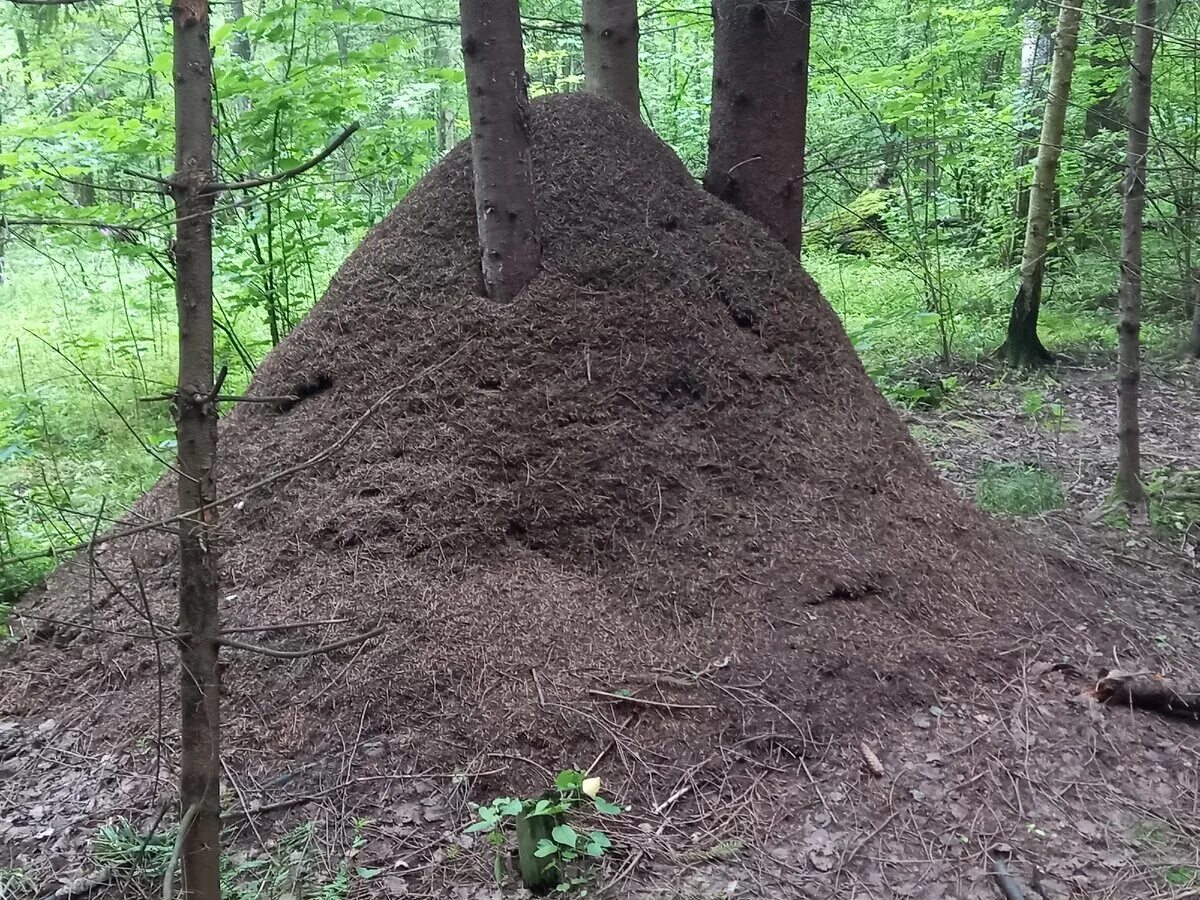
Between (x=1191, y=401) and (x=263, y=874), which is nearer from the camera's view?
(x=263, y=874)

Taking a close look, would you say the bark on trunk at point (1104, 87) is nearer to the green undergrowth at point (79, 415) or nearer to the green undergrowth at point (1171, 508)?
the green undergrowth at point (1171, 508)

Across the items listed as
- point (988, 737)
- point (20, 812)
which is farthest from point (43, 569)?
point (988, 737)

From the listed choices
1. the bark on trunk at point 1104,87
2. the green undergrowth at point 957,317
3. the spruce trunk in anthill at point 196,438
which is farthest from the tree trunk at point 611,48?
the bark on trunk at point 1104,87

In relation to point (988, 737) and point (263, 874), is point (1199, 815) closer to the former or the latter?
point (988, 737)

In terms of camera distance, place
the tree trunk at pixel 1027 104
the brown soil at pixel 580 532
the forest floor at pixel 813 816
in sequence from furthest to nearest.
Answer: the tree trunk at pixel 1027 104 < the brown soil at pixel 580 532 < the forest floor at pixel 813 816

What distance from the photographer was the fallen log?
3436mm

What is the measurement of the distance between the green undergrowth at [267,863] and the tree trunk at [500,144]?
2.41 metres

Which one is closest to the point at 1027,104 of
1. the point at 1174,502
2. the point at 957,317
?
the point at 957,317

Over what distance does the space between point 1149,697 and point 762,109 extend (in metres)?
3.39

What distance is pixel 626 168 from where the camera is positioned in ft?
13.9

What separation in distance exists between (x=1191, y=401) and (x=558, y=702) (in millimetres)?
7231

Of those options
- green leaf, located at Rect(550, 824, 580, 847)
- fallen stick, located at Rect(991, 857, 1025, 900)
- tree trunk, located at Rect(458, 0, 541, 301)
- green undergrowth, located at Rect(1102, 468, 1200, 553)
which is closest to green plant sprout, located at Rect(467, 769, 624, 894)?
green leaf, located at Rect(550, 824, 580, 847)

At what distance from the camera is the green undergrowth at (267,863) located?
2502 mm

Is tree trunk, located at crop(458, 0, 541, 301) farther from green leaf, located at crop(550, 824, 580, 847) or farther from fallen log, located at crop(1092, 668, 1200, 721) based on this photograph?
fallen log, located at crop(1092, 668, 1200, 721)
